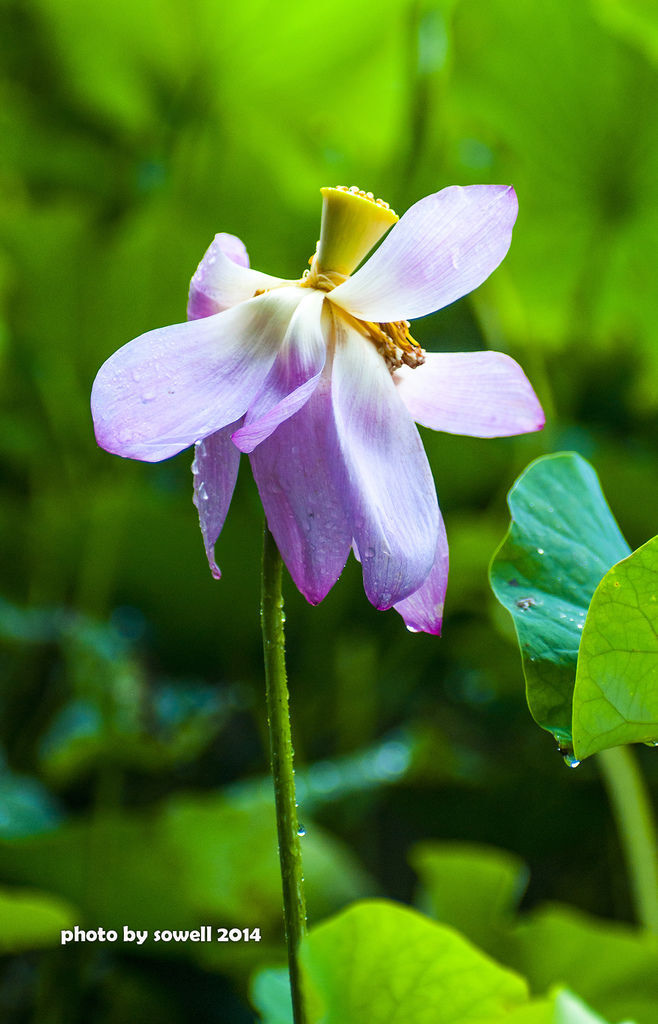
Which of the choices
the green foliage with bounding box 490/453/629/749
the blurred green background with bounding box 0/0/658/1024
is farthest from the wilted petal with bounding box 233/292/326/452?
the blurred green background with bounding box 0/0/658/1024


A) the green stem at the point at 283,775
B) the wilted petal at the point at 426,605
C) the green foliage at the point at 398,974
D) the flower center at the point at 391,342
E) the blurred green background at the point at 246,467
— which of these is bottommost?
the green foliage at the point at 398,974

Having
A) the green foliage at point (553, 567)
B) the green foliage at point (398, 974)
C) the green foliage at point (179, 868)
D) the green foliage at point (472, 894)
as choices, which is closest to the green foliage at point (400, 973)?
the green foliage at point (398, 974)

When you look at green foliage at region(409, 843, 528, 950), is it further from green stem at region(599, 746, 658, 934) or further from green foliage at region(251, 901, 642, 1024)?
green foliage at region(251, 901, 642, 1024)

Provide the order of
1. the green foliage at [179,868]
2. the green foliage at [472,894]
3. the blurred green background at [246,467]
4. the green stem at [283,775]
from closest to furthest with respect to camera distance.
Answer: the green stem at [283,775], the green foliage at [472,894], the green foliage at [179,868], the blurred green background at [246,467]

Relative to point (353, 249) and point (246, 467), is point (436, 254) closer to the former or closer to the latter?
point (353, 249)

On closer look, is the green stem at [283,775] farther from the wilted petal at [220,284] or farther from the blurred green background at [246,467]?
the blurred green background at [246,467]

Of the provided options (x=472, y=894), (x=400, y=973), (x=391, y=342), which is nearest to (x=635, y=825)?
(x=472, y=894)
